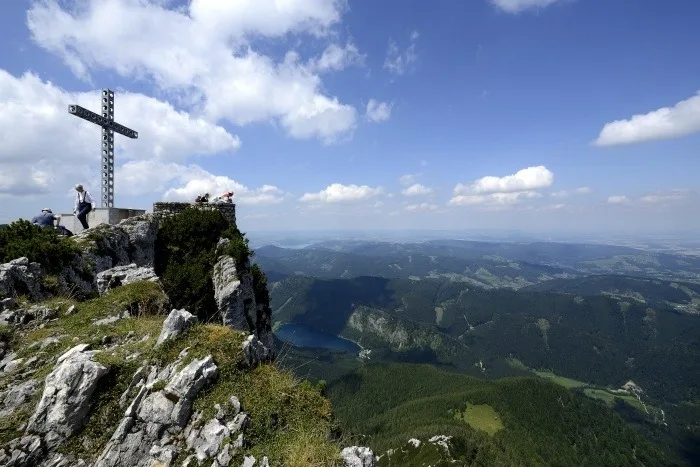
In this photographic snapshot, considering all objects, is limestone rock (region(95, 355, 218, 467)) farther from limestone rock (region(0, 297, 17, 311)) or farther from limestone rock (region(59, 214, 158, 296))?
limestone rock (region(59, 214, 158, 296))

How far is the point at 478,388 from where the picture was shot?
18112cm

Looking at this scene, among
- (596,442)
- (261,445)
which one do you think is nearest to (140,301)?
(261,445)

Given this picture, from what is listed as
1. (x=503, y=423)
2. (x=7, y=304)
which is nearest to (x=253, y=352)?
(x=7, y=304)

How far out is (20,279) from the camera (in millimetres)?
15211

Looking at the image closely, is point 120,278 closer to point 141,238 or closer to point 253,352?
point 141,238

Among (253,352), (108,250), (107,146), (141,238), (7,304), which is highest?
(107,146)

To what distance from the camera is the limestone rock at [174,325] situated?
9477 millimetres

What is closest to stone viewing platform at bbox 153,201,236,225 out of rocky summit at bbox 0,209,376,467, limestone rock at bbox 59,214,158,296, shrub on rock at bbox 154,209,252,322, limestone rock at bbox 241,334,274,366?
shrub on rock at bbox 154,209,252,322

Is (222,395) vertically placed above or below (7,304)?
below

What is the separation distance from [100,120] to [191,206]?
48.8 ft

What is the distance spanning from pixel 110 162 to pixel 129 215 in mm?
10509

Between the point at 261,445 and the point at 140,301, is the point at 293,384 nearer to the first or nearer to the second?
the point at 261,445

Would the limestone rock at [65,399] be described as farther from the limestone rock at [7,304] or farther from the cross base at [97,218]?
the cross base at [97,218]

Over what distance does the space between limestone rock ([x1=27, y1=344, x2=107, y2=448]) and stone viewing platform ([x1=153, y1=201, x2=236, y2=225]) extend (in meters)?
23.4
